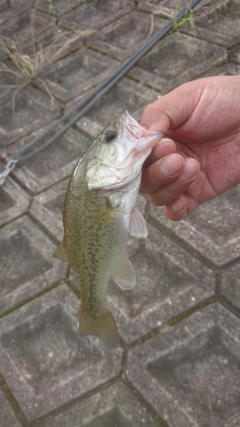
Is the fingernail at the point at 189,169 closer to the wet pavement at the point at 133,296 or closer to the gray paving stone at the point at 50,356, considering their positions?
the wet pavement at the point at 133,296

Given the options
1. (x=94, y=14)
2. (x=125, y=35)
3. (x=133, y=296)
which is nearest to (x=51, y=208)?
(x=133, y=296)

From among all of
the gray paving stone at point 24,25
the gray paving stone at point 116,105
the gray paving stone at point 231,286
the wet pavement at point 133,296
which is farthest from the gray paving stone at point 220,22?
A: the gray paving stone at point 231,286

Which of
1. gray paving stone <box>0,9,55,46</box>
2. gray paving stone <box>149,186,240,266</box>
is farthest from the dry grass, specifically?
gray paving stone <box>149,186,240,266</box>

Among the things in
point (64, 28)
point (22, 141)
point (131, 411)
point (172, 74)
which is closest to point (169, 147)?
point (131, 411)

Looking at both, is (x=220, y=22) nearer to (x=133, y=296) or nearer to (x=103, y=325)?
Result: (x=133, y=296)

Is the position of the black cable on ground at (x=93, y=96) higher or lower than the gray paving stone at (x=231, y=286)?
higher
